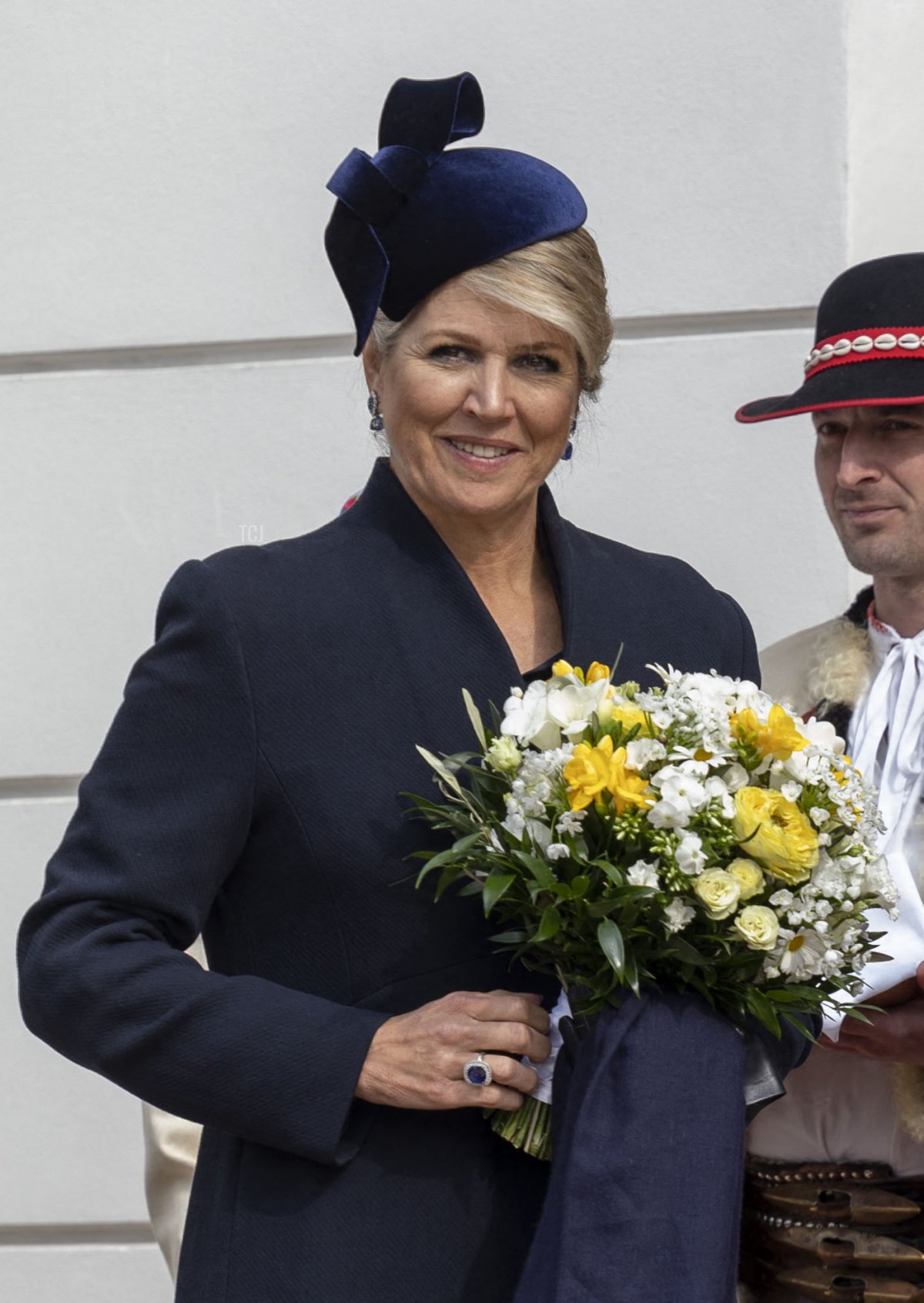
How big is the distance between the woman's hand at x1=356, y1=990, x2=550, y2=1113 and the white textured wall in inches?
88.0

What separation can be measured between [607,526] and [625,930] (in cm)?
234

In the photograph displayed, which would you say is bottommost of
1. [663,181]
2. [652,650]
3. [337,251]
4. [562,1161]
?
[562,1161]

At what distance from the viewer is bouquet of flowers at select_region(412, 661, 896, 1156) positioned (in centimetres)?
154

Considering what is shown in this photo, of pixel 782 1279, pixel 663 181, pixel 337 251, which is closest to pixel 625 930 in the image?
pixel 337 251

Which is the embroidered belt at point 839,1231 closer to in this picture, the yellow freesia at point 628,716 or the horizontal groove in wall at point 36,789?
the yellow freesia at point 628,716

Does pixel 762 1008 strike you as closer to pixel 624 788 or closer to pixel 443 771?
pixel 624 788

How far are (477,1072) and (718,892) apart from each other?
1.10ft

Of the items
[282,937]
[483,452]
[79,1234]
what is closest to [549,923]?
[282,937]

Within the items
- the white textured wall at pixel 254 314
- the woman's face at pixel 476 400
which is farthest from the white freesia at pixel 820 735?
the white textured wall at pixel 254 314

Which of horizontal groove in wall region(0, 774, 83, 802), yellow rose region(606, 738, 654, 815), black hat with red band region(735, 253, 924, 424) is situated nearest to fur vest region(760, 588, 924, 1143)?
black hat with red band region(735, 253, 924, 424)

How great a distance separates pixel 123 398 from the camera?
3.88m

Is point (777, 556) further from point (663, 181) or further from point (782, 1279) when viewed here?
point (782, 1279)

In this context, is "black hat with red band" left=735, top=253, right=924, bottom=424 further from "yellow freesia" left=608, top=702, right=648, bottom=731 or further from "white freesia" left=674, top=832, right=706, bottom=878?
"white freesia" left=674, top=832, right=706, bottom=878

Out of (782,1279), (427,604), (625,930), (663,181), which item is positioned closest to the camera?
(625,930)
